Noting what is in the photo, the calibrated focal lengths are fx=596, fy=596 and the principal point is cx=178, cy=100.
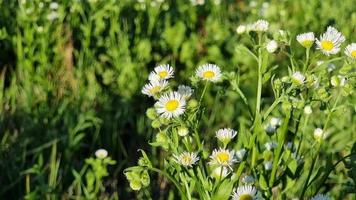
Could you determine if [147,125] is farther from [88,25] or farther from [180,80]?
[88,25]

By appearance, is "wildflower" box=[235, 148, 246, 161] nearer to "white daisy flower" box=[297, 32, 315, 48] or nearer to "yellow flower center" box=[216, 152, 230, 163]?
"yellow flower center" box=[216, 152, 230, 163]

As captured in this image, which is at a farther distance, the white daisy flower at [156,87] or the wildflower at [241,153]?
the wildflower at [241,153]

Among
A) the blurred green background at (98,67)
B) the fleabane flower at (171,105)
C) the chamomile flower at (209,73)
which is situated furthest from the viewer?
the blurred green background at (98,67)

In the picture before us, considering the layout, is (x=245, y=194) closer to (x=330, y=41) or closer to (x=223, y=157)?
(x=223, y=157)

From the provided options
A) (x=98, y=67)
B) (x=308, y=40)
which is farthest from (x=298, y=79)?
Answer: (x=98, y=67)

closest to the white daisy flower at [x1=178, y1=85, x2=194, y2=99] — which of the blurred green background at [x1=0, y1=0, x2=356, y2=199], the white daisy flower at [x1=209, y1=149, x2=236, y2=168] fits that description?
the white daisy flower at [x1=209, y1=149, x2=236, y2=168]

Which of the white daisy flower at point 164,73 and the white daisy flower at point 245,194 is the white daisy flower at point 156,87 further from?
the white daisy flower at point 245,194

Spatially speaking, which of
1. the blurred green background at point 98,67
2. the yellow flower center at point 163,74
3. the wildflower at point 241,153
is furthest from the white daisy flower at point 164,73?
the blurred green background at point 98,67
